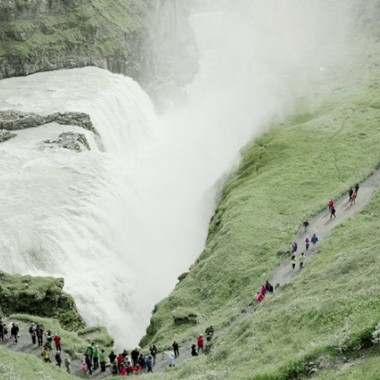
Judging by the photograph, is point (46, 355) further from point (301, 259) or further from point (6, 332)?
point (301, 259)

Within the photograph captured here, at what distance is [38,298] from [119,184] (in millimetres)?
32830

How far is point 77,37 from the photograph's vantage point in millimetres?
125188

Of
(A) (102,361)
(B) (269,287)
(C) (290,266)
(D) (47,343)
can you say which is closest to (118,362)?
(A) (102,361)

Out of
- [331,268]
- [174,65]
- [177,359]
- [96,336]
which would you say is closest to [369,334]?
[331,268]

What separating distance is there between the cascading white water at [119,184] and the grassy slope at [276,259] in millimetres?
6916

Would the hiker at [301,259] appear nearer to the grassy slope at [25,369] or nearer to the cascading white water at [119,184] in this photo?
the cascading white water at [119,184]

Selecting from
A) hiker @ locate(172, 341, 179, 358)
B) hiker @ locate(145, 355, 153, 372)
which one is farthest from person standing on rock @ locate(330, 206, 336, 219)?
hiker @ locate(145, 355, 153, 372)

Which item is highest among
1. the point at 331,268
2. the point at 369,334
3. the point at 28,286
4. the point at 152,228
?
the point at 369,334

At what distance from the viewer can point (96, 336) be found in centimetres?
5319

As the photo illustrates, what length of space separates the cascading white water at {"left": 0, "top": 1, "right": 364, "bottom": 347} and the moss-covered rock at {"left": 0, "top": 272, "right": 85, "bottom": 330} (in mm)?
3659

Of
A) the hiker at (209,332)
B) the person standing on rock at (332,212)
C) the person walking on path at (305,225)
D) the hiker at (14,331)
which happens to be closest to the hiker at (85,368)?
the hiker at (14,331)

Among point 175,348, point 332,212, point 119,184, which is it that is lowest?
point 175,348

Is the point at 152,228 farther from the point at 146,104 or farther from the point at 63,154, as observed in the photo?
the point at 146,104

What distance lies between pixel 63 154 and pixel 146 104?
1899 inches
